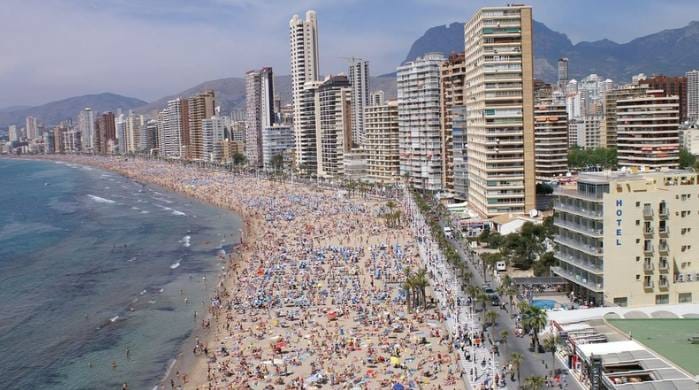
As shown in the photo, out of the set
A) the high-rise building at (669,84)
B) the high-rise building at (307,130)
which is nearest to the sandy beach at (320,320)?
the high-rise building at (307,130)

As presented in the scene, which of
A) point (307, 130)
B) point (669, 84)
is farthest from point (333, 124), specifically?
point (669, 84)

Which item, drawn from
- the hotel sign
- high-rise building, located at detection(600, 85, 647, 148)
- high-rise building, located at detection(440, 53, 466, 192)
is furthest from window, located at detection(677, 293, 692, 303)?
high-rise building, located at detection(600, 85, 647, 148)

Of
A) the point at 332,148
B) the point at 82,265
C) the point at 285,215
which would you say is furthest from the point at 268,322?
the point at 332,148

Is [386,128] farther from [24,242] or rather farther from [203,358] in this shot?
[203,358]

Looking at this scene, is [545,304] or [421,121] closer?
[545,304]

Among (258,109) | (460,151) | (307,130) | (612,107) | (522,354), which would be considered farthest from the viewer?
(258,109)

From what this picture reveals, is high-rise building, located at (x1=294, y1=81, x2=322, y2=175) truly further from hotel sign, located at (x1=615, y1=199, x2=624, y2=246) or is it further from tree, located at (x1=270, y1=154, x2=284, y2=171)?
hotel sign, located at (x1=615, y1=199, x2=624, y2=246)

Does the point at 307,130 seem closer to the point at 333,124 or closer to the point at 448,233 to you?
the point at 333,124
